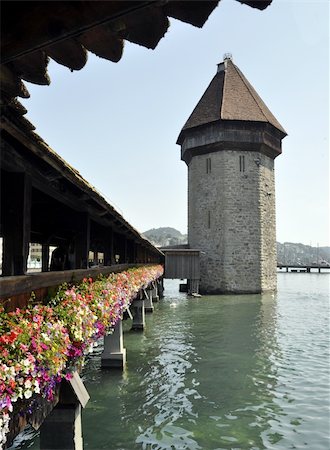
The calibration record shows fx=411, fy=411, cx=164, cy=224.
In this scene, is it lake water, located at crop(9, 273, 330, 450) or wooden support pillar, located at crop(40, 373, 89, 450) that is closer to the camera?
wooden support pillar, located at crop(40, 373, 89, 450)

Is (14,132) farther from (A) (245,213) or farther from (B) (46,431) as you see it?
(A) (245,213)

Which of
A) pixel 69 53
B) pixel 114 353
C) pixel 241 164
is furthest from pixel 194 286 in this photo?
pixel 69 53

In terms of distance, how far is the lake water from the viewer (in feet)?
20.6

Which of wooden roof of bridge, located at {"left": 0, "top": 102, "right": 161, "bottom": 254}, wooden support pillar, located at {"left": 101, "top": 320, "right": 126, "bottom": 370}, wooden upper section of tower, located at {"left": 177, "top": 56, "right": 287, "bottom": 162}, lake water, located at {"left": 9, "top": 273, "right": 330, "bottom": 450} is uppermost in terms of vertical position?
wooden upper section of tower, located at {"left": 177, "top": 56, "right": 287, "bottom": 162}

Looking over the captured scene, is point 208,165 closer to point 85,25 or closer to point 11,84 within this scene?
point 11,84

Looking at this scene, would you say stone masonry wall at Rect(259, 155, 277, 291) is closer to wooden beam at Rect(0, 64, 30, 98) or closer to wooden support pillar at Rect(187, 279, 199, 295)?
wooden support pillar at Rect(187, 279, 199, 295)

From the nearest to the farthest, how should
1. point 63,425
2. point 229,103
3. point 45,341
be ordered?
1. point 45,341
2. point 63,425
3. point 229,103

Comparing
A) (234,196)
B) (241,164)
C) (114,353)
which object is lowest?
(114,353)

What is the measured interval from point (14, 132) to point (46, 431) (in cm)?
335

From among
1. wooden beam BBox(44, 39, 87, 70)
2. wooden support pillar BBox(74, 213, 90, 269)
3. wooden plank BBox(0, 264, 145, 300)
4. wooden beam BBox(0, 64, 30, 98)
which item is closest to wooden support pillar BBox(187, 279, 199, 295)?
wooden support pillar BBox(74, 213, 90, 269)

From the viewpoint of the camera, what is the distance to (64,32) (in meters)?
1.77

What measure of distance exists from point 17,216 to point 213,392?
6.04 metres

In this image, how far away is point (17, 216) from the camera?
3.98 meters

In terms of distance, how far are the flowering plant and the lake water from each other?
8.07 feet
